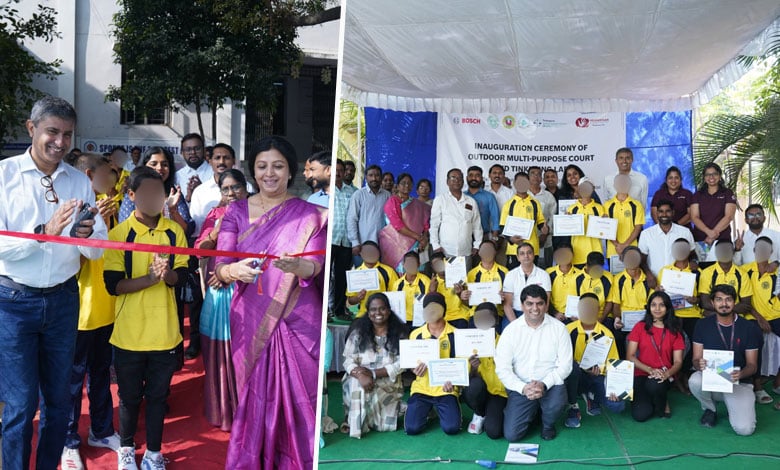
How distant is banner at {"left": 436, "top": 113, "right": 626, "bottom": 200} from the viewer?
779cm

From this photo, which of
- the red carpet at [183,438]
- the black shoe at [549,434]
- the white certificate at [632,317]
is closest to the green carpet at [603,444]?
the black shoe at [549,434]

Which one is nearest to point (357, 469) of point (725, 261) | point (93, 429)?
point (93, 429)

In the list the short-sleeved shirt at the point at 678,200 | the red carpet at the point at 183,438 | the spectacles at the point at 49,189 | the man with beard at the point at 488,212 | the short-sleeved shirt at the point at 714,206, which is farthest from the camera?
the man with beard at the point at 488,212

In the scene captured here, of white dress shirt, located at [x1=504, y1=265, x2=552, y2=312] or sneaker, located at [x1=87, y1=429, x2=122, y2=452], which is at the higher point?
white dress shirt, located at [x1=504, y1=265, x2=552, y2=312]

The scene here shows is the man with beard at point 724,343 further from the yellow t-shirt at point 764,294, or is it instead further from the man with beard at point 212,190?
the man with beard at point 212,190

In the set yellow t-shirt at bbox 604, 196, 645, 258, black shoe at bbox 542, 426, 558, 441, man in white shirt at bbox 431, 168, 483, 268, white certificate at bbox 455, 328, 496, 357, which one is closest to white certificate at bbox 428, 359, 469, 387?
white certificate at bbox 455, 328, 496, 357

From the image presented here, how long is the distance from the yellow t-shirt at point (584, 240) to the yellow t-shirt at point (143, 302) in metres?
3.93

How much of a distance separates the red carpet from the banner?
4.52 m

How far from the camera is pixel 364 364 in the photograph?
16.9ft

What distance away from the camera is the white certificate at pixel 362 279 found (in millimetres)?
5645

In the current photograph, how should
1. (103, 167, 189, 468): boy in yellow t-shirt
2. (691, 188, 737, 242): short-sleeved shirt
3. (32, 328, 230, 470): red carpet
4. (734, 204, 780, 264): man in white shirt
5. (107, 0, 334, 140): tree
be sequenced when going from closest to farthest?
(103, 167, 189, 468): boy in yellow t-shirt
(32, 328, 230, 470): red carpet
(734, 204, 780, 264): man in white shirt
(691, 188, 737, 242): short-sleeved shirt
(107, 0, 334, 140): tree

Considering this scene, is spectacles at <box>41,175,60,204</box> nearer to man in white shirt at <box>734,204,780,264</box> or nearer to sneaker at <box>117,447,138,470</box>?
sneaker at <box>117,447,138,470</box>

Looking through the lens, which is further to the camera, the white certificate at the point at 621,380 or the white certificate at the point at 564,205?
the white certificate at the point at 564,205

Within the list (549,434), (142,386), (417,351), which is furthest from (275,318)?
(549,434)
